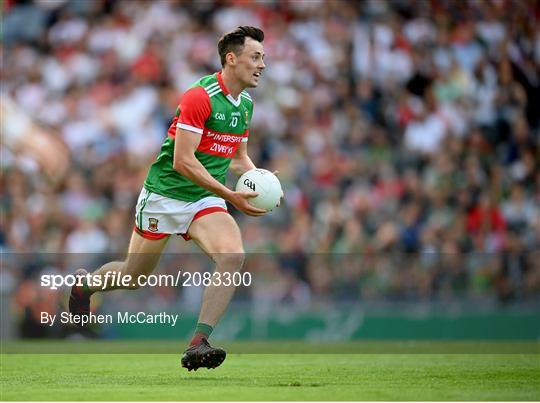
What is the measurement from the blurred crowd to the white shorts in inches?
247

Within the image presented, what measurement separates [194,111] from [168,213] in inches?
36.7

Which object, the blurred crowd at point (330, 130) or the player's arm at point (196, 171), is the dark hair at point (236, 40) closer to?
the player's arm at point (196, 171)

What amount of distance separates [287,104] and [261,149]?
1.29 meters

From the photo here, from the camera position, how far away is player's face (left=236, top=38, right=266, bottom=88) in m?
10.2

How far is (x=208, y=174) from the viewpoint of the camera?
32.1 feet

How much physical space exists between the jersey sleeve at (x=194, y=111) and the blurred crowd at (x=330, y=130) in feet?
22.1

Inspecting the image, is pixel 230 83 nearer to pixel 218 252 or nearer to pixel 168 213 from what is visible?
pixel 168 213

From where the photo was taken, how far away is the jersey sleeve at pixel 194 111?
9859 millimetres

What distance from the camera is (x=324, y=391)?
8.77m

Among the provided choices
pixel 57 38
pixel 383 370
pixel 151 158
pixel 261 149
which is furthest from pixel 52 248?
pixel 383 370

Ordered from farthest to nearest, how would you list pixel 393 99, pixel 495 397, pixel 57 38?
pixel 57 38, pixel 393 99, pixel 495 397

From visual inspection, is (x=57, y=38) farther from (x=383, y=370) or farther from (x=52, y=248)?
(x=383, y=370)

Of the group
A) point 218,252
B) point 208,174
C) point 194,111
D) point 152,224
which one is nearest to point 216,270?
point 218,252

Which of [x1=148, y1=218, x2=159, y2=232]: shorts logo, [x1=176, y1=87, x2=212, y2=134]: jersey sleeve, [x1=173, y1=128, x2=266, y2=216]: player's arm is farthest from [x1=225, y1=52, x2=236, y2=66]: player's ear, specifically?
[x1=148, y1=218, x2=159, y2=232]: shorts logo
